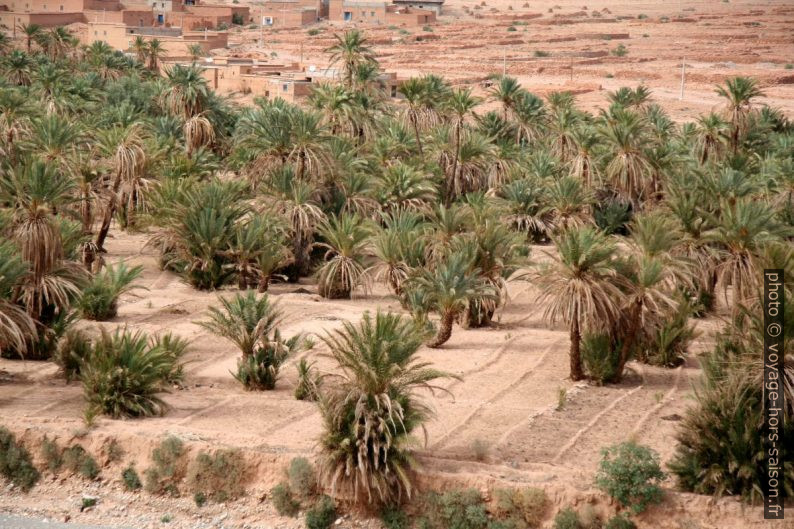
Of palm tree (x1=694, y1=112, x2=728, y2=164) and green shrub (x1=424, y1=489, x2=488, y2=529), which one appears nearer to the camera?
green shrub (x1=424, y1=489, x2=488, y2=529)

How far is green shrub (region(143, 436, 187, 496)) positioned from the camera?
55.7 ft

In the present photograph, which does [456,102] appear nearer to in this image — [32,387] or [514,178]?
[514,178]

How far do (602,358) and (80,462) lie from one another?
8579 millimetres

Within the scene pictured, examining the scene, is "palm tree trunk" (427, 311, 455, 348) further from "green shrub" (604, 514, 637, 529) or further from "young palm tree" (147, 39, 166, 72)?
"young palm tree" (147, 39, 166, 72)

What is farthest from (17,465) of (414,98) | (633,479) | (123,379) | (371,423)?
(414,98)

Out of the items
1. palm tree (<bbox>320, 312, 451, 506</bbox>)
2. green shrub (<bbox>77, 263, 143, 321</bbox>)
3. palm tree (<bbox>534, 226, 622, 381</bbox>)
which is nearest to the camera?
palm tree (<bbox>320, 312, 451, 506</bbox>)

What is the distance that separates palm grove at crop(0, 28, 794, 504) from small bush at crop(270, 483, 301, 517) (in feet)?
2.09

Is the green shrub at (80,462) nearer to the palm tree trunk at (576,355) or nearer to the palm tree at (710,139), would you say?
the palm tree trunk at (576,355)

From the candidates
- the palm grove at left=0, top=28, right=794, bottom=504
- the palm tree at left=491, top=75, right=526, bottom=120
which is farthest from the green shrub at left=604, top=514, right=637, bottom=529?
the palm tree at left=491, top=75, right=526, bottom=120

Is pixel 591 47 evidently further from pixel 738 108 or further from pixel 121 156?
pixel 121 156

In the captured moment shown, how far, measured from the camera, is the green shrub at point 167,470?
1698 cm

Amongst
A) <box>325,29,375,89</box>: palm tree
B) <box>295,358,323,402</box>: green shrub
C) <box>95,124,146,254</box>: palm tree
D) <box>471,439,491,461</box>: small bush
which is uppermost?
<box>325,29,375,89</box>: palm tree

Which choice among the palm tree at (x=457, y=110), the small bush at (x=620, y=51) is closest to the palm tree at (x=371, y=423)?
the palm tree at (x=457, y=110)

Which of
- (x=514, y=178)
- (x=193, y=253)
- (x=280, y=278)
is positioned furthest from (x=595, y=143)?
(x=193, y=253)
